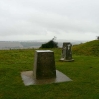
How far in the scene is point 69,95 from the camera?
6199 mm

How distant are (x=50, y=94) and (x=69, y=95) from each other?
66 cm

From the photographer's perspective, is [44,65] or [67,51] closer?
[44,65]

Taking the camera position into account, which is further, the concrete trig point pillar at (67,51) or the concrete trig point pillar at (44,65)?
the concrete trig point pillar at (67,51)

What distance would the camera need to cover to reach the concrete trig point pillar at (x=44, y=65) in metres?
8.45

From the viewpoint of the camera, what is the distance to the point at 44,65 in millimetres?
8500

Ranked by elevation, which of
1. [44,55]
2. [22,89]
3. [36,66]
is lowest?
[22,89]

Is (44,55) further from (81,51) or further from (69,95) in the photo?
(81,51)

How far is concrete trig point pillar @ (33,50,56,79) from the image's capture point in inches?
333

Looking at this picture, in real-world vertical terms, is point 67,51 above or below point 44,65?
above

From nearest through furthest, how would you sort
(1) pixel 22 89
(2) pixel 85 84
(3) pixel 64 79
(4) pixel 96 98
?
(4) pixel 96 98
(1) pixel 22 89
(2) pixel 85 84
(3) pixel 64 79

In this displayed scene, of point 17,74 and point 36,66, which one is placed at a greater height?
point 36,66

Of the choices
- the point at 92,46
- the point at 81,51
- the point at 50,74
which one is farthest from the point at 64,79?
the point at 92,46

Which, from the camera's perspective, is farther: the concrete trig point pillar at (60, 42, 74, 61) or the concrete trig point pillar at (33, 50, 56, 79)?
the concrete trig point pillar at (60, 42, 74, 61)

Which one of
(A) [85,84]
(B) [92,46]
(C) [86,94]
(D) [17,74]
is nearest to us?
(C) [86,94]
